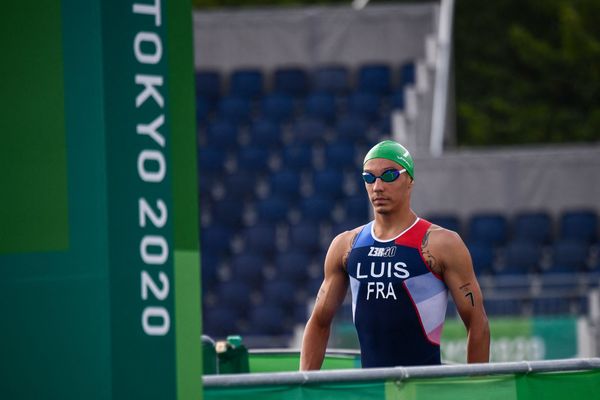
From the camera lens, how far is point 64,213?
15.3 ft

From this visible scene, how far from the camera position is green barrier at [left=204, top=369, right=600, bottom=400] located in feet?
19.8

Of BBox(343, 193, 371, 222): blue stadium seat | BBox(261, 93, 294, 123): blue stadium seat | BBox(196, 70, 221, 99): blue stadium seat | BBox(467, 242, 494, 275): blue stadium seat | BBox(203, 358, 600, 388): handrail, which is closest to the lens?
BBox(203, 358, 600, 388): handrail

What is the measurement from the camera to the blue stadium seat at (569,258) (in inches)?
893

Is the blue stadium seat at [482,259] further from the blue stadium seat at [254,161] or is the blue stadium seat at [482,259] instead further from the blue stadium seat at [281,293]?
the blue stadium seat at [254,161]

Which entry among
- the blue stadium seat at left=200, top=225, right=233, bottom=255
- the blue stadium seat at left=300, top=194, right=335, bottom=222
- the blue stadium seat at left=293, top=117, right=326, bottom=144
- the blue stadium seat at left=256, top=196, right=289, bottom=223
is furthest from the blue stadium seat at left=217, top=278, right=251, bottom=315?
the blue stadium seat at left=293, top=117, right=326, bottom=144

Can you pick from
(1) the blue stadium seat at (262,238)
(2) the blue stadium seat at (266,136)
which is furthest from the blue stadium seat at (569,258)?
(2) the blue stadium seat at (266,136)

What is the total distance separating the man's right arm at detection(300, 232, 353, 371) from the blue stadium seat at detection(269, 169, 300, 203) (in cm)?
1663

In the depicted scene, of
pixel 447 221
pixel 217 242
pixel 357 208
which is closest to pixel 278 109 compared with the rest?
pixel 217 242

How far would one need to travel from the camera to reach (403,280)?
750 centimetres

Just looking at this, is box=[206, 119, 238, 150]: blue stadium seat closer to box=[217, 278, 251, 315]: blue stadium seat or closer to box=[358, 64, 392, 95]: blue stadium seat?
box=[358, 64, 392, 95]: blue stadium seat

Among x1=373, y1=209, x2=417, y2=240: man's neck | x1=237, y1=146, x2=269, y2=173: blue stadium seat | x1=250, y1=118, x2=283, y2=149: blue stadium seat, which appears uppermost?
x1=250, y1=118, x2=283, y2=149: blue stadium seat

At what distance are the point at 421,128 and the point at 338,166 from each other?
259 centimetres

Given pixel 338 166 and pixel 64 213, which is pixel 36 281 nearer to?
pixel 64 213

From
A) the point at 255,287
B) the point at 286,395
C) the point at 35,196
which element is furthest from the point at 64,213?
the point at 255,287
